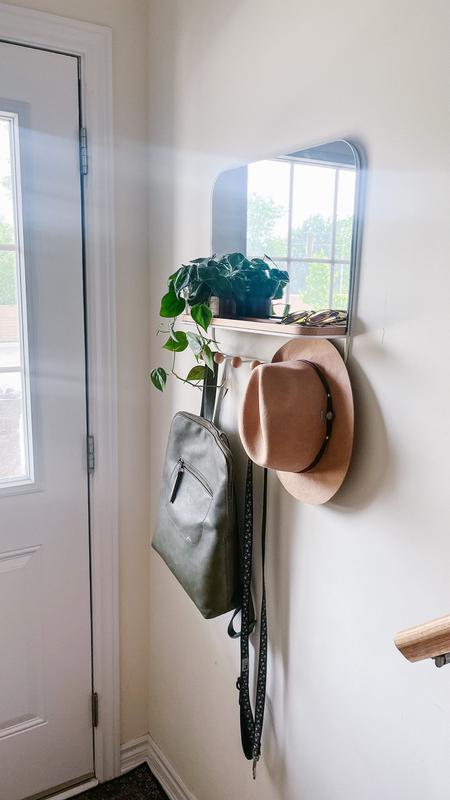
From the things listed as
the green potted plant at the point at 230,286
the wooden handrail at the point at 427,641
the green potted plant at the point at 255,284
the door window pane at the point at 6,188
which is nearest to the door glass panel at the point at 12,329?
the door window pane at the point at 6,188

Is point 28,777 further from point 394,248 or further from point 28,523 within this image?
point 394,248

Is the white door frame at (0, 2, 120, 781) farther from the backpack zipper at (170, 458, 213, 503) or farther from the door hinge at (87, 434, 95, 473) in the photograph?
the backpack zipper at (170, 458, 213, 503)

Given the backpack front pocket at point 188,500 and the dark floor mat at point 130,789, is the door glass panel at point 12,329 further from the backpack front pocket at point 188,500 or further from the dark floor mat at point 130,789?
the dark floor mat at point 130,789

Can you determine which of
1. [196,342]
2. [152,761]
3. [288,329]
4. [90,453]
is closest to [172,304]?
[196,342]

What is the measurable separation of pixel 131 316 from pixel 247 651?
85 centimetres

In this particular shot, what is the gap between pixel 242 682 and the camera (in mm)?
1241

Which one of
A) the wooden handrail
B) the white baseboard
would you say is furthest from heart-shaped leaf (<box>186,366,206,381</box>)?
the white baseboard

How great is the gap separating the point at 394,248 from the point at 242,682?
0.87m

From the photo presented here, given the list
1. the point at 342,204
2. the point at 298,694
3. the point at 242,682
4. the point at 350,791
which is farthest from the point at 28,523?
the point at 342,204

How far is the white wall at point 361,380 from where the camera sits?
2.77ft

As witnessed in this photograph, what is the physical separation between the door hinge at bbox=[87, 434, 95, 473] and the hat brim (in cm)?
70

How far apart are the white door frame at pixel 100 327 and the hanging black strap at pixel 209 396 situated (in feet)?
1.15

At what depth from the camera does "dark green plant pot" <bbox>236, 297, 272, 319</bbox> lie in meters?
1.11

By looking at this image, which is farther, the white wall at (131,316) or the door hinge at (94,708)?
the door hinge at (94,708)
